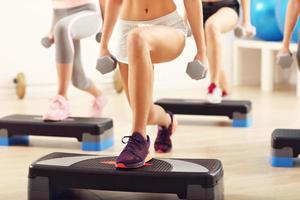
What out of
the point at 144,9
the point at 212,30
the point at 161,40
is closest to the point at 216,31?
the point at 212,30

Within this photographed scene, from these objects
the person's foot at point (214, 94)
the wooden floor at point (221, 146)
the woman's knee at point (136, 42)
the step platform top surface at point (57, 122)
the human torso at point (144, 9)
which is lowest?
the wooden floor at point (221, 146)

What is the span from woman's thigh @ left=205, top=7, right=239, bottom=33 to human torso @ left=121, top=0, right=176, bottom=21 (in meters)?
1.43

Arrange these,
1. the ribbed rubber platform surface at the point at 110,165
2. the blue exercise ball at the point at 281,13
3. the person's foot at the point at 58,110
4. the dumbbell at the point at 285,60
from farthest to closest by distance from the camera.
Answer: the blue exercise ball at the point at 281,13, the person's foot at the point at 58,110, the dumbbell at the point at 285,60, the ribbed rubber platform surface at the point at 110,165

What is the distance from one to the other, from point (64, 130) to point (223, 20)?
4.70 feet

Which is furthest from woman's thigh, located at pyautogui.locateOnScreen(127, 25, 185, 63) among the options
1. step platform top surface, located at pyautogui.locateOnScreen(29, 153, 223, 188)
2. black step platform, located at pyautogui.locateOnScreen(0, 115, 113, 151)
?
black step platform, located at pyautogui.locateOnScreen(0, 115, 113, 151)

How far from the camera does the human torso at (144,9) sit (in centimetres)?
280

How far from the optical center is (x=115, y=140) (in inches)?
151

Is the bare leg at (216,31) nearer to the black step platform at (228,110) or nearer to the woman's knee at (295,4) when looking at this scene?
the black step platform at (228,110)

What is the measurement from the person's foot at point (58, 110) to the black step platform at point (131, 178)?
1.12 meters

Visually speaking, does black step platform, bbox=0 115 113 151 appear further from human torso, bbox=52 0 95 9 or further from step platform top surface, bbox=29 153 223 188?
Result: step platform top surface, bbox=29 153 223 188

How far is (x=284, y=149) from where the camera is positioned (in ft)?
10.1

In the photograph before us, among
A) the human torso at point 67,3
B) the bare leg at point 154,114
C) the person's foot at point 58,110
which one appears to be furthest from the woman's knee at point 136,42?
the human torso at point 67,3

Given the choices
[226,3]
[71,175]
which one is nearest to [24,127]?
[71,175]

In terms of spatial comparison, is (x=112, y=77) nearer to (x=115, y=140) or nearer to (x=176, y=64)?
(x=176, y=64)
